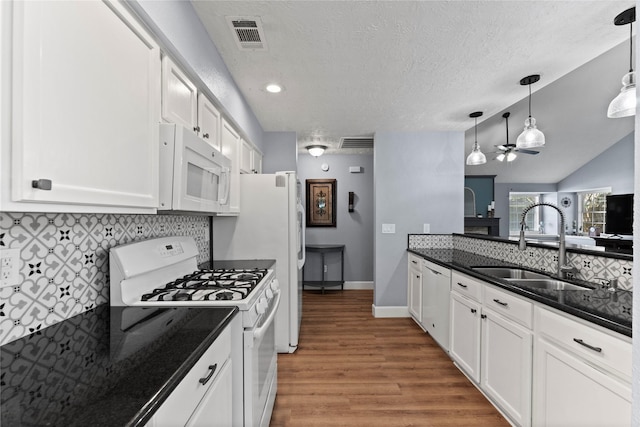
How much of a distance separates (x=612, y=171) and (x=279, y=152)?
7384 mm

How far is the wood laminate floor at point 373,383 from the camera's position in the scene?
186 centimetres

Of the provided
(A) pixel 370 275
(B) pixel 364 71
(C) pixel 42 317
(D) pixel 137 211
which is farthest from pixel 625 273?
(A) pixel 370 275

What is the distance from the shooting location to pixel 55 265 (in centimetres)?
105

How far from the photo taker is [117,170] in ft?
3.19

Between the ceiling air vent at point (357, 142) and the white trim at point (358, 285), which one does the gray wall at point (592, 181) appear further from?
the ceiling air vent at point (357, 142)

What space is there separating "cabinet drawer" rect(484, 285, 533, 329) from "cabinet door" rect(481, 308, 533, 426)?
1.5 inches

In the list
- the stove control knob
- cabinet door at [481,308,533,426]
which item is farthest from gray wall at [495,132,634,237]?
the stove control knob

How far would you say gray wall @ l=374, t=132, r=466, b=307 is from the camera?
3.74m

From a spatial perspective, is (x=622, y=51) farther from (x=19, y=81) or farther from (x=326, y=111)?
(x=19, y=81)

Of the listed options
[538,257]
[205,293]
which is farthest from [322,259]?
[205,293]

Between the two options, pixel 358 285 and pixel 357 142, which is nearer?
pixel 357 142

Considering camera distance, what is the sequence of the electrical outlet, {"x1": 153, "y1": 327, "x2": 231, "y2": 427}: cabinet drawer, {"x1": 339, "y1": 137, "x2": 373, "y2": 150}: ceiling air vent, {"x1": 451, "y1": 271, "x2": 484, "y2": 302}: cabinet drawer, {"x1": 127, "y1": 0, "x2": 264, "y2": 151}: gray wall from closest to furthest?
{"x1": 153, "y1": 327, "x2": 231, "y2": 427}: cabinet drawer → the electrical outlet → {"x1": 127, "y1": 0, "x2": 264, "y2": 151}: gray wall → {"x1": 451, "y1": 271, "x2": 484, "y2": 302}: cabinet drawer → {"x1": 339, "y1": 137, "x2": 373, "y2": 150}: ceiling air vent

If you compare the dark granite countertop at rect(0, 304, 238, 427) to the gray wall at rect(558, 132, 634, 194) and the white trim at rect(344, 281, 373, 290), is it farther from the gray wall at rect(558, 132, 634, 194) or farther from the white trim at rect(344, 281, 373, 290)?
the gray wall at rect(558, 132, 634, 194)

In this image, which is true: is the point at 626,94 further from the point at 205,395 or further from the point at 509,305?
the point at 205,395
